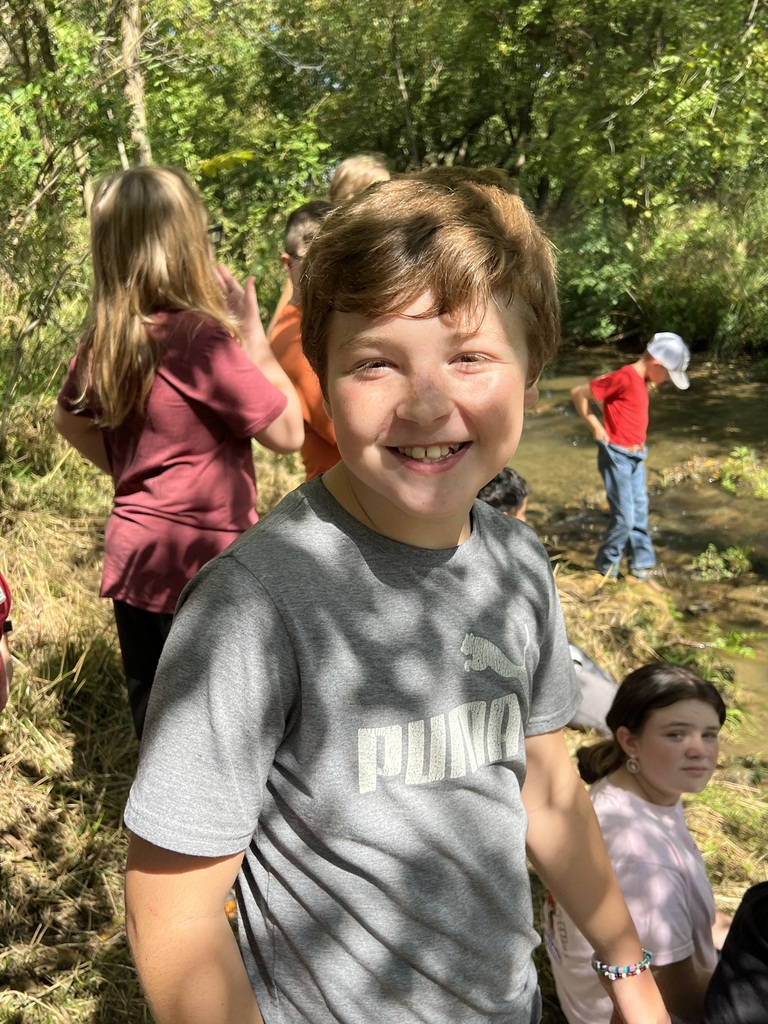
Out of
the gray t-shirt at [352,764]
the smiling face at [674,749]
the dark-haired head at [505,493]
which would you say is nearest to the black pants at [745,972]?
the smiling face at [674,749]

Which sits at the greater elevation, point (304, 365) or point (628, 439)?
point (304, 365)

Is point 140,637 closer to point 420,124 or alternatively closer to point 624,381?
point 624,381

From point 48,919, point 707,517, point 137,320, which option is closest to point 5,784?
point 48,919

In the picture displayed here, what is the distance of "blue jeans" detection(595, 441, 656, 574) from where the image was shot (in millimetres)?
6328

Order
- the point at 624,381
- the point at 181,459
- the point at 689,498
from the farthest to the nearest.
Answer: the point at 689,498
the point at 624,381
the point at 181,459

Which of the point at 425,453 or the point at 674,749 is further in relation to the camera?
the point at 674,749

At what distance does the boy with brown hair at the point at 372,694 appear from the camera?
94 centimetres

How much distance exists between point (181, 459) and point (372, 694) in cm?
153

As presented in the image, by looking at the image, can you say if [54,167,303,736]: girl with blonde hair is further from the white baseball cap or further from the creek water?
the white baseball cap

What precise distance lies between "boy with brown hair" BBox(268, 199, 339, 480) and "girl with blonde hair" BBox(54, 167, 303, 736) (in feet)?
1.40

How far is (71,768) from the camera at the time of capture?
3209 mm

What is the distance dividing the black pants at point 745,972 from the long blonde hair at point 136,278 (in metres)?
1.87

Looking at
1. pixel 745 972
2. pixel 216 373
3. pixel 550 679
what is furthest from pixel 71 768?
pixel 550 679

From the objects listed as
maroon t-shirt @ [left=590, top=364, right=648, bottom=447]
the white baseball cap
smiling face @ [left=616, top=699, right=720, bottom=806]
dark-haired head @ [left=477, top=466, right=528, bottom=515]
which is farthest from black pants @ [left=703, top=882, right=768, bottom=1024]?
the white baseball cap
